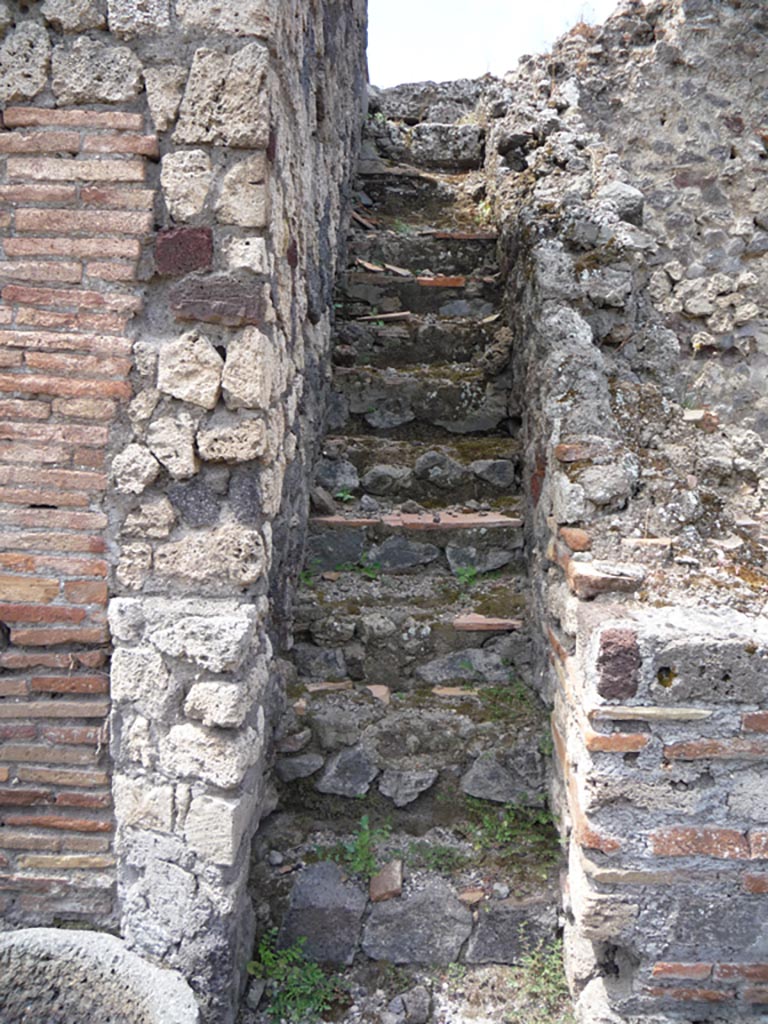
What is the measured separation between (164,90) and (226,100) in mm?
168

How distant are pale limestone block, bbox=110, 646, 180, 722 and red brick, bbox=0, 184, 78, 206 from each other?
4.06ft

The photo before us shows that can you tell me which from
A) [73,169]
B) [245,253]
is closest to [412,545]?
[245,253]

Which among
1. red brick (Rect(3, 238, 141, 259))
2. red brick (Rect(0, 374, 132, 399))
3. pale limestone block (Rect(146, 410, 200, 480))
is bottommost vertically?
pale limestone block (Rect(146, 410, 200, 480))

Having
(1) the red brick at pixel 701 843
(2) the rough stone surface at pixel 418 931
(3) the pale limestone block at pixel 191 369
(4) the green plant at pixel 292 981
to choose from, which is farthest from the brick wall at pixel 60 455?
(1) the red brick at pixel 701 843

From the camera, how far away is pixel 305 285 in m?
3.03

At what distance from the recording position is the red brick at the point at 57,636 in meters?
2.09

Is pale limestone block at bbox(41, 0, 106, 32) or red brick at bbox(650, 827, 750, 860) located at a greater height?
pale limestone block at bbox(41, 0, 106, 32)

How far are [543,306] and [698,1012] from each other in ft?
8.04

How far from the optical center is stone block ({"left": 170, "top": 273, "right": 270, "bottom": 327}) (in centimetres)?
202

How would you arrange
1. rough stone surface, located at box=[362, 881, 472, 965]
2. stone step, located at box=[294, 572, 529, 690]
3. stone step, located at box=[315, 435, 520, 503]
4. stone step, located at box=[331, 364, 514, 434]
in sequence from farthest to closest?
stone step, located at box=[331, 364, 514, 434], stone step, located at box=[315, 435, 520, 503], stone step, located at box=[294, 572, 529, 690], rough stone surface, located at box=[362, 881, 472, 965]

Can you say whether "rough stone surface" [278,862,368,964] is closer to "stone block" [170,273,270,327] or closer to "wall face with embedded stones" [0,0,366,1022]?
"wall face with embedded stones" [0,0,366,1022]

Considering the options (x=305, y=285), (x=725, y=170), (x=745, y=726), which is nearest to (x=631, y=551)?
(x=745, y=726)

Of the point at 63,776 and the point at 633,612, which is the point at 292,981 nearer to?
the point at 63,776

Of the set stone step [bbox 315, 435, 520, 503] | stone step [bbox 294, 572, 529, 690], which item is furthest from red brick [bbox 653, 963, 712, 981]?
stone step [bbox 315, 435, 520, 503]
